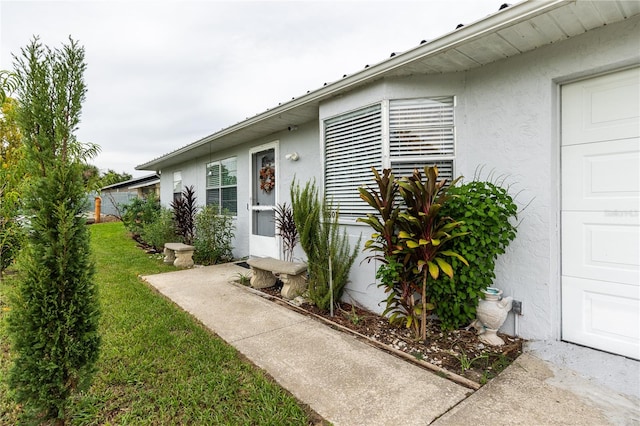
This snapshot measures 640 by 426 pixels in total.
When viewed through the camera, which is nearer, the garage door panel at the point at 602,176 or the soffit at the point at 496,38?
the soffit at the point at 496,38

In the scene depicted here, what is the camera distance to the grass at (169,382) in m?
1.99

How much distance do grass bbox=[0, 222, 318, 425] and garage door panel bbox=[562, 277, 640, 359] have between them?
2568 millimetres

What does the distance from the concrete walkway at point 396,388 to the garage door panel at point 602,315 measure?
0.48m

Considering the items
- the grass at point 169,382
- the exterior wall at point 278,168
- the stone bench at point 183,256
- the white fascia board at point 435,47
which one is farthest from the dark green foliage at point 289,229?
the stone bench at point 183,256

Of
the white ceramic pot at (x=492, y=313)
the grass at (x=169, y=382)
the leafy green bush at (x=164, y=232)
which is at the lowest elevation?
the grass at (x=169, y=382)

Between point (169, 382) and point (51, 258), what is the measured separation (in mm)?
1300

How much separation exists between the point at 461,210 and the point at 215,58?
7053mm

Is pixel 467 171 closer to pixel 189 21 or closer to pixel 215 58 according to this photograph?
pixel 189 21

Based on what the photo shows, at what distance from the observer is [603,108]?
262 centimetres

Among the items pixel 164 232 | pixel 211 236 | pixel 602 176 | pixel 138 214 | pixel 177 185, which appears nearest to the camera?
pixel 602 176

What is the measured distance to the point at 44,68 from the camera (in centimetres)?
182

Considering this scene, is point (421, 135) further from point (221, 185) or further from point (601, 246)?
point (221, 185)

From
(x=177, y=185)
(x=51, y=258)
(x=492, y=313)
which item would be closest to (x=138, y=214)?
(x=177, y=185)

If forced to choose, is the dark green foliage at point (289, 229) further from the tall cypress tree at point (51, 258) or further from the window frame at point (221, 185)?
the tall cypress tree at point (51, 258)
